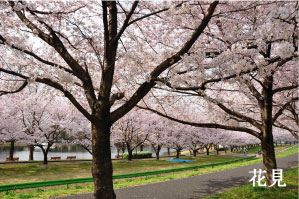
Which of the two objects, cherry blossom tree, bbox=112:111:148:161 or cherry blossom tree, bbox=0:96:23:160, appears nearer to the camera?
cherry blossom tree, bbox=0:96:23:160

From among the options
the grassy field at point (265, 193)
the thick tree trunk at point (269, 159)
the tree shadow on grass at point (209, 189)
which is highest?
the thick tree trunk at point (269, 159)

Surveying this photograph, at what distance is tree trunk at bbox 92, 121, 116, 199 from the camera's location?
4.60 meters

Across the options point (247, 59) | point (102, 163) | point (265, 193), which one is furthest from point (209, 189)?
point (102, 163)

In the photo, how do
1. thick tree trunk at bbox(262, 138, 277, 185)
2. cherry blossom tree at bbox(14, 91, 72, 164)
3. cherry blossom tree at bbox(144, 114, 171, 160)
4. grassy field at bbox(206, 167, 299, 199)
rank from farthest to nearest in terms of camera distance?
cherry blossom tree at bbox(144, 114, 171, 160), cherry blossom tree at bbox(14, 91, 72, 164), thick tree trunk at bbox(262, 138, 277, 185), grassy field at bbox(206, 167, 299, 199)

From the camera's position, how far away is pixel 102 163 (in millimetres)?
4652

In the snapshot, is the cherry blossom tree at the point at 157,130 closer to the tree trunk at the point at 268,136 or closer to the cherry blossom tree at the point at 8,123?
the cherry blossom tree at the point at 8,123

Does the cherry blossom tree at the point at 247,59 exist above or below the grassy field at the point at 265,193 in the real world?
above

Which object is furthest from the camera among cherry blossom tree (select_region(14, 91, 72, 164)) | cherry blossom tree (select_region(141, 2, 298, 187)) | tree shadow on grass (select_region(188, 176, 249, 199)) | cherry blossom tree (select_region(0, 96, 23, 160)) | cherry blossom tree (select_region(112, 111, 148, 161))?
→ cherry blossom tree (select_region(112, 111, 148, 161))

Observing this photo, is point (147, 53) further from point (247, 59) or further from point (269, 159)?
point (269, 159)

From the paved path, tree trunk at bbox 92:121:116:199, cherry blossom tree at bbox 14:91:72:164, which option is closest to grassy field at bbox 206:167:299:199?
the paved path

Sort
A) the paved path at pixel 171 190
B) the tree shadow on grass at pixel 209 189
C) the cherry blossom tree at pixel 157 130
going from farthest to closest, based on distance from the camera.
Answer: the cherry blossom tree at pixel 157 130
the tree shadow on grass at pixel 209 189
the paved path at pixel 171 190

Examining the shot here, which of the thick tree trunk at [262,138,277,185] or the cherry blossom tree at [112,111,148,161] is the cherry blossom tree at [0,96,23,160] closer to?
the cherry blossom tree at [112,111,148,161]

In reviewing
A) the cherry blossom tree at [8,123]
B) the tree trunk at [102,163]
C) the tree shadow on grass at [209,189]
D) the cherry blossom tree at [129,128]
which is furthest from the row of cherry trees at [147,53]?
the cherry blossom tree at [129,128]

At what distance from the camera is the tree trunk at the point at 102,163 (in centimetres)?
460
